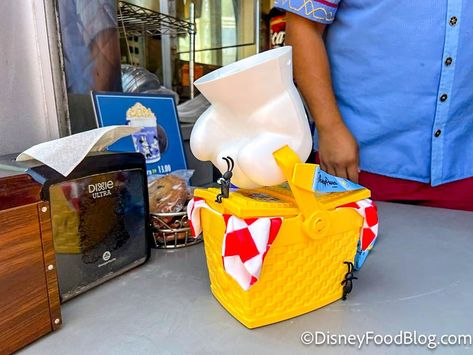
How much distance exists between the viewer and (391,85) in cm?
78

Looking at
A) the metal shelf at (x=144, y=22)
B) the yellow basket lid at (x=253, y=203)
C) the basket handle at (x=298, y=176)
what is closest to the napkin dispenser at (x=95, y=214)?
the yellow basket lid at (x=253, y=203)

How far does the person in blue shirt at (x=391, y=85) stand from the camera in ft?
2.38

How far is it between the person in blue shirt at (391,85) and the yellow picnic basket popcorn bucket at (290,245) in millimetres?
317

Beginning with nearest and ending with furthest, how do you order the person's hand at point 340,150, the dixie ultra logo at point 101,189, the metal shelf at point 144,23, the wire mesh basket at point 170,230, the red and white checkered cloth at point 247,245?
the red and white checkered cloth at point 247,245 < the dixie ultra logo at point 101,189 < the wire mesh basket at point 170,230 < the person's hand at point 340,150 < the metal shelf at point 144,23

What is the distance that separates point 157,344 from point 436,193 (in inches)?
28.6

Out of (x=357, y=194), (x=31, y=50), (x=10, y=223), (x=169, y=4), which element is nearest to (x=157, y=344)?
(x=10, y=223)

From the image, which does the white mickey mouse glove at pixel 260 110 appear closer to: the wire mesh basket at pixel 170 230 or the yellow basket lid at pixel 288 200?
the yellow basket lid at pixel 288 200

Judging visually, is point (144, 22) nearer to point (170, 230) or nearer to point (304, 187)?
point (170, 230)

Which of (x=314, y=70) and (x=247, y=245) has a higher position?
(x=314, y=70)

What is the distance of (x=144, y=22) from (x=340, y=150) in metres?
0.71

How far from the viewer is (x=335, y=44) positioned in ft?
2.66

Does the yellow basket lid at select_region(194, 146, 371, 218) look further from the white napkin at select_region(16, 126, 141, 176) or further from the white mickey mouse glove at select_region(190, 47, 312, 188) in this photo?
the white napkin at select_region(16, 126, 141, 176)

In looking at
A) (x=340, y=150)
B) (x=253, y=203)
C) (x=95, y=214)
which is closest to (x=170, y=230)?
(x=95, y=214)

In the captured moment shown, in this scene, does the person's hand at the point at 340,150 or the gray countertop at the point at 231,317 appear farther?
the person's hand at the point at 340,150
